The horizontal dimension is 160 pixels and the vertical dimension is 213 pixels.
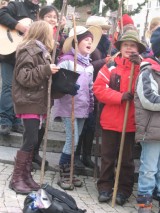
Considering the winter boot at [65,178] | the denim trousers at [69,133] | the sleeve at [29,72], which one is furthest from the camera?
the denim trousers at [69,133]

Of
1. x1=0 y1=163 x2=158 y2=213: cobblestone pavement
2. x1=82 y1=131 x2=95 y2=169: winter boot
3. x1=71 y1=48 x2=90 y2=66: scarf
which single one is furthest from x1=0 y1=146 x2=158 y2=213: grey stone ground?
x1=71 y1=48 x2=90 y2=66: scarf

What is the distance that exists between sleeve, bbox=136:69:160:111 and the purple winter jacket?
3.20 ft

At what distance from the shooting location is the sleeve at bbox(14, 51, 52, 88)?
4387mm

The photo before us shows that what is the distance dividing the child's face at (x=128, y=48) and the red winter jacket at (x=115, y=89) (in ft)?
0.23

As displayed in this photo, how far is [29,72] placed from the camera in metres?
4.41

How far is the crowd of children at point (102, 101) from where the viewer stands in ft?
13.9

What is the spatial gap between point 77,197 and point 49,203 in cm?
97

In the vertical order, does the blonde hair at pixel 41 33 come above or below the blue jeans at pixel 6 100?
above

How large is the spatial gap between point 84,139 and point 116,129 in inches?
41.6

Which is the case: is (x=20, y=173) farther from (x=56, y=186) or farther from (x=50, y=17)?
(x=50, y=17)

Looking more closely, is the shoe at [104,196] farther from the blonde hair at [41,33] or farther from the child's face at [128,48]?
the blonde hair at [41,33]

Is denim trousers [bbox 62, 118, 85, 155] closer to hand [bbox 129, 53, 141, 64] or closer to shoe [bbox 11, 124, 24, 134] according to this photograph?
hand [bbox 129, 53, 141, 64]

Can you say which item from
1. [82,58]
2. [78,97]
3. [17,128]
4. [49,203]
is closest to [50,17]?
[82,58]

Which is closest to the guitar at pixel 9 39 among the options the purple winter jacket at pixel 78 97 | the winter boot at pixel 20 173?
the purple winter jacket at pixel 78 97
